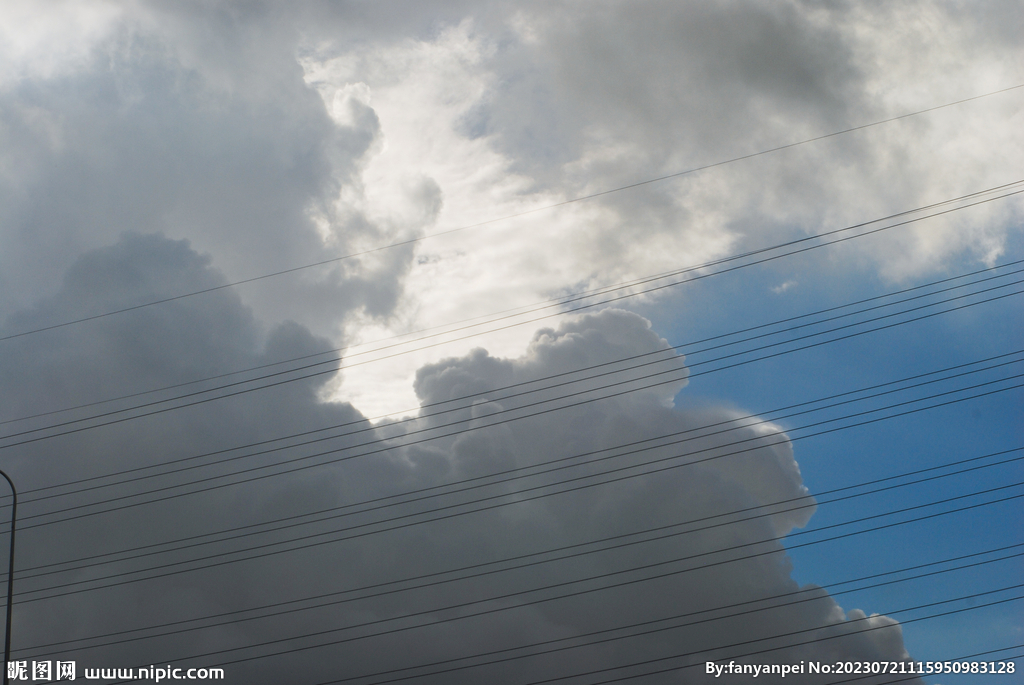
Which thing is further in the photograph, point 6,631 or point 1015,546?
point 1015,546

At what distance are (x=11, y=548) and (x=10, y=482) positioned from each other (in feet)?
15.5

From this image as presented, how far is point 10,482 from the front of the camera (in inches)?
1672

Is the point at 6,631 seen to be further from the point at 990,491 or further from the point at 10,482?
the point at 990,491

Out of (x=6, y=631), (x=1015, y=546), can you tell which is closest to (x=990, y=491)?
(x=1015, y=546)

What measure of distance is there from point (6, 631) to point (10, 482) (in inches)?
389

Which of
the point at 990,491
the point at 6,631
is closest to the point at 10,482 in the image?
the point at 6,631

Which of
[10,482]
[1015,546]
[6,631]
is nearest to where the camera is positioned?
[6,631]

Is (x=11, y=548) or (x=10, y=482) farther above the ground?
(x=10, y=482)

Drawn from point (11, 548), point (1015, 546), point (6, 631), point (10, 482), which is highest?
point (10, 482)

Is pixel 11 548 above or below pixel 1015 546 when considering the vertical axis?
above

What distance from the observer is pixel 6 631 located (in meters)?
38.1

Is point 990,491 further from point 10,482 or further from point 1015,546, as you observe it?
point 10,482

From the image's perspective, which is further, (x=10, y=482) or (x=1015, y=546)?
(x=1015, y=546)

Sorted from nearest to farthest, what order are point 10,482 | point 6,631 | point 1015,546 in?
1. point 6,631
2. point 10,482
3. point 1015,546
